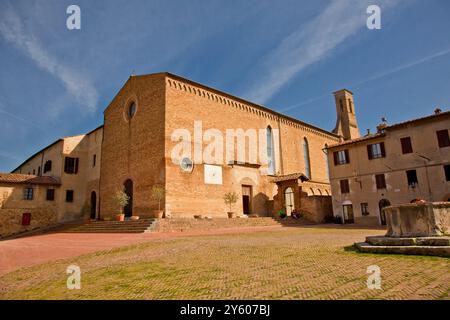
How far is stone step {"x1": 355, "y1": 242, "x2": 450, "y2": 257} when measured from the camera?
6592mm

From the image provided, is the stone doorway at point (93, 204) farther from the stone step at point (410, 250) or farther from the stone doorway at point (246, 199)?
the stone step at point (410, 250)

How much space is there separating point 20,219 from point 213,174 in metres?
18.1

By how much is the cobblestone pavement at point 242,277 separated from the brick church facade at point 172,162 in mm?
14940

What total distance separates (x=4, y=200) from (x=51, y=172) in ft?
19.7

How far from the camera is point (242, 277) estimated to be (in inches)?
217

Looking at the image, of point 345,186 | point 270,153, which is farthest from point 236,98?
point 345,186

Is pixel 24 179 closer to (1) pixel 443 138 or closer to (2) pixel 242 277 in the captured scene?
(2) pixel 242 277

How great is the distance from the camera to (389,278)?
4957 millimetres

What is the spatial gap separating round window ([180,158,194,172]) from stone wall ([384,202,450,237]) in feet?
58.7

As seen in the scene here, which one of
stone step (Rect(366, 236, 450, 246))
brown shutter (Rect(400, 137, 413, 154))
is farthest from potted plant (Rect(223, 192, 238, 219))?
stone step (Rect(366, 236, 450, 246))

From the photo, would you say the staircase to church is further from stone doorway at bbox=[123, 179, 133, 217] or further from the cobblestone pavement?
the cobblestone pavement
